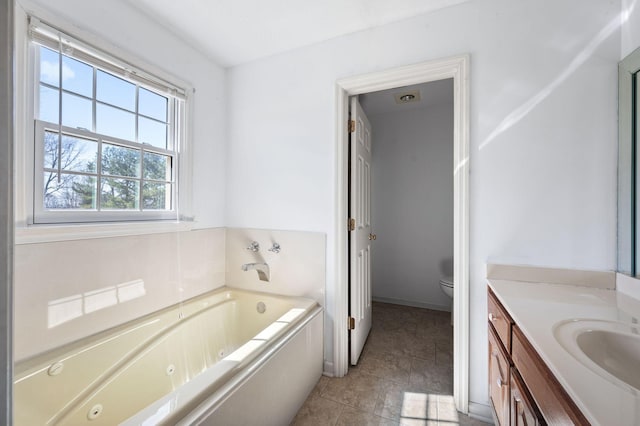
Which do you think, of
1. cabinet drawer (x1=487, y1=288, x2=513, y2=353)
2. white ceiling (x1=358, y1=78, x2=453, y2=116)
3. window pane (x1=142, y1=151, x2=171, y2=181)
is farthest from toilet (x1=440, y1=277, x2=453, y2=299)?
window pane (x1=142, y1=151, x2=171, y2=181)

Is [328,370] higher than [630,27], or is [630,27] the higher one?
[630,27]

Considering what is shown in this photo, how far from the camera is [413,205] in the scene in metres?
3.25

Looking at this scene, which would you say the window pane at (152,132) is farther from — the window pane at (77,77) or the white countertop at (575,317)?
the white countertop at (575,317)

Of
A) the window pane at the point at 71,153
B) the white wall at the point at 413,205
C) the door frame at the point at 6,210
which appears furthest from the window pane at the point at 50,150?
the white wall at the point at 413,205

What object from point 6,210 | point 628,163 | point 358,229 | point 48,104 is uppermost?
point 48,104

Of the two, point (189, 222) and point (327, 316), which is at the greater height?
point (189, 222)

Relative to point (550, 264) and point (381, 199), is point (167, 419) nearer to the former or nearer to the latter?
point (550, 264)

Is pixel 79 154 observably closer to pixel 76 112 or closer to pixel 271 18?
pixel 76 112

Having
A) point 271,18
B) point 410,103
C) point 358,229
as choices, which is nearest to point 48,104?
point 271,18

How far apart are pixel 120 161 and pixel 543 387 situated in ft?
7.23

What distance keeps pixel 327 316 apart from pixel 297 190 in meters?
0.96

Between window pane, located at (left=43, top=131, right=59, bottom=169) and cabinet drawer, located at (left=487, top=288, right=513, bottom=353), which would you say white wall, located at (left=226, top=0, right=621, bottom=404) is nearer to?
cabinet drawer, located at (left=487, top=288, right=513, bottom=353)

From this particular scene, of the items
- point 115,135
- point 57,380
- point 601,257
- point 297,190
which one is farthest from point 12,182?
point 601,257

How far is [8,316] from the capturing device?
0.35m
